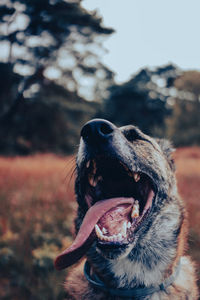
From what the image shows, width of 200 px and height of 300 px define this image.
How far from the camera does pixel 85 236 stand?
1.99 metres

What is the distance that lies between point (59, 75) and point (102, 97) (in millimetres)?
3055

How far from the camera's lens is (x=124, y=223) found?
2.11 metres

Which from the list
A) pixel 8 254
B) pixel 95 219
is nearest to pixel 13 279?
pixel 8 254

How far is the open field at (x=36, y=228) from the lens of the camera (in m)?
3.55

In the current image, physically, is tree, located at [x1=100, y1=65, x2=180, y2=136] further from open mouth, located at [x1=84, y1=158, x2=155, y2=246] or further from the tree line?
open mouth, located at [x1=84, y1=158, x2=155, y2=246]

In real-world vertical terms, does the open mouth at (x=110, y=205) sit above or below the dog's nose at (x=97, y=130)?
below

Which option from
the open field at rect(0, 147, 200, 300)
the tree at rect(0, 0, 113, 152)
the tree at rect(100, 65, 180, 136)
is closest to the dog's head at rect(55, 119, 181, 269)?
the open field at rect(0, 147, 200, 300)

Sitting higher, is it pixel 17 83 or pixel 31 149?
pixel 17 83

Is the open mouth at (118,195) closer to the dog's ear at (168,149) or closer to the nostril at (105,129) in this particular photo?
the nostril at (105,129)

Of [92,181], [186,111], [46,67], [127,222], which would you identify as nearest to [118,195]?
[92,181]

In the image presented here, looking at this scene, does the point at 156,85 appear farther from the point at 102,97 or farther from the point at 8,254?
the point at 8,254

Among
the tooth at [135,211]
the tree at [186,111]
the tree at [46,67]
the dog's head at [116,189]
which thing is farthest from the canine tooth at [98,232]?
the tree at [186,111]

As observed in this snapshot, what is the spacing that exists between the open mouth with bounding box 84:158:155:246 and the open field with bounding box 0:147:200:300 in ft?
0.79

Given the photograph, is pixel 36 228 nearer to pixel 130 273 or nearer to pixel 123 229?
pixel 130 273
